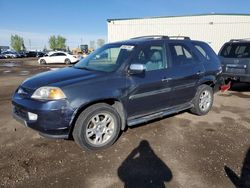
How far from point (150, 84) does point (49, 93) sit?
1.82m

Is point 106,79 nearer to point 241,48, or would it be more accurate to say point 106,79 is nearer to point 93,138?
point 93,138

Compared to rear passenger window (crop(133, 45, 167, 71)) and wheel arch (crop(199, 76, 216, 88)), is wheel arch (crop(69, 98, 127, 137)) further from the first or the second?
wheel arch (crop(199, 76, 216, 88))

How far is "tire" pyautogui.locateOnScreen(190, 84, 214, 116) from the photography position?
19.1 feet

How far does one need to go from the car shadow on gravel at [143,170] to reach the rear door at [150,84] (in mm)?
841

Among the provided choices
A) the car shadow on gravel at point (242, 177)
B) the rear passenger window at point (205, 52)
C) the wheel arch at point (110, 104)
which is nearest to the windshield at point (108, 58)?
the wheel arch at point (110, 104)

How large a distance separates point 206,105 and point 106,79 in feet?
10.3

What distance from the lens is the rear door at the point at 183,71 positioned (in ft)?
16.8

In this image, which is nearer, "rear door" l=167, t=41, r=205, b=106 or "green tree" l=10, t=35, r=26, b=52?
"rear door" l=167, t=41, r=205, b=106

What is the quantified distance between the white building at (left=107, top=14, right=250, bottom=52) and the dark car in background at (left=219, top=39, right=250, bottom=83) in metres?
15.4

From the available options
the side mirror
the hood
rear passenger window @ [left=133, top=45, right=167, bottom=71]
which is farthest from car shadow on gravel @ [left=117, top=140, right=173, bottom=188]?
rear passenger window @ [left=133, top=45, right=167, bottom=71]

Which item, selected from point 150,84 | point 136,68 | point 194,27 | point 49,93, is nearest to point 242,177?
point 150,84

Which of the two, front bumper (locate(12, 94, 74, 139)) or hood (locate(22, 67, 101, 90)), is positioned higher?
hood (locate(22, 67, 101, 90))

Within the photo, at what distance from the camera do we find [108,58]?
192 inches

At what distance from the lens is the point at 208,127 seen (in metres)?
5.30
